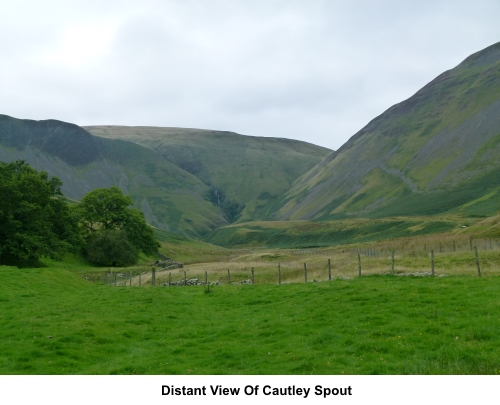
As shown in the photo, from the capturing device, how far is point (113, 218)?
96.5 m

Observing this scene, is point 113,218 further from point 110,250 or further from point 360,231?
point 360,231

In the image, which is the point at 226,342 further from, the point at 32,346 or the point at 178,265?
the point at 178,265

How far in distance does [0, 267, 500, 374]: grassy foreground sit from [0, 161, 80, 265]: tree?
30487 millimetres

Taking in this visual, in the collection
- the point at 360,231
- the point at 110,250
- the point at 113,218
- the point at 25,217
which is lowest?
the point at 110,250

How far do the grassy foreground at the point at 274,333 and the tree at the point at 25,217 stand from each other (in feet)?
100

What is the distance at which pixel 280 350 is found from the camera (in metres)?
16.3

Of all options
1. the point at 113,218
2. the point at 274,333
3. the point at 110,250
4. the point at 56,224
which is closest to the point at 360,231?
the point at 113,218

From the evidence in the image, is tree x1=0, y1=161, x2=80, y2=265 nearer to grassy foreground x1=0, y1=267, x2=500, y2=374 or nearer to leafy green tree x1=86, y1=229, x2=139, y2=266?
leafy green tree x1=86, y1=229, x2=139, y2=266

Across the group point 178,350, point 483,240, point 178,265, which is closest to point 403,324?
point 178,350

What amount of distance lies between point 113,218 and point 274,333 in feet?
272

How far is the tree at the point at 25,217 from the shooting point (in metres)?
57.8

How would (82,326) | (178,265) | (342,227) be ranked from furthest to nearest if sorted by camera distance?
(342,227), (178,265), (82,326)

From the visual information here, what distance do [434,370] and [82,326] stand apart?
15.2 meters

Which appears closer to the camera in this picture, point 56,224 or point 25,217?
point 25,217
